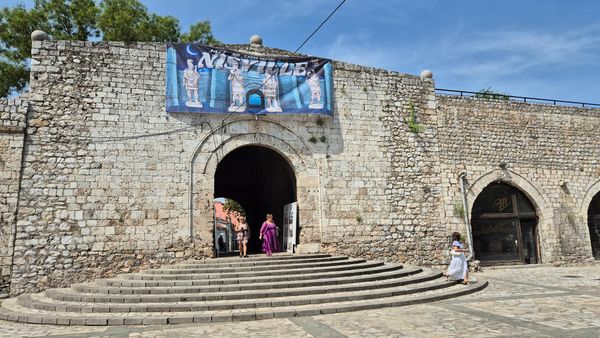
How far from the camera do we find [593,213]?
15.9 m

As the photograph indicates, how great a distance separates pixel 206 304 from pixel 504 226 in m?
11.7

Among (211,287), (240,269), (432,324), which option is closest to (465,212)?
(240,269)

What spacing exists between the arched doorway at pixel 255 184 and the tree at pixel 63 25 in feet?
21.9

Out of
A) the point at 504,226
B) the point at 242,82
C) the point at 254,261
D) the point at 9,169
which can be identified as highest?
the point at 242,82

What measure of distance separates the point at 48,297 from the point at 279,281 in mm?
4744

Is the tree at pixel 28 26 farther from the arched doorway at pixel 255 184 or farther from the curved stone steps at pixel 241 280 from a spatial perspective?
the curved stone steps at pixel 241 280

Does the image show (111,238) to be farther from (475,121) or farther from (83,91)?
(475,121)

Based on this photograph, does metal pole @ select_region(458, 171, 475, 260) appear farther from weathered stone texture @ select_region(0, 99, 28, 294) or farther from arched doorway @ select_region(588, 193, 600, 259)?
weathered stone texture @ select_region(0, 99, 28, 294)

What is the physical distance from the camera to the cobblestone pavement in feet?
18.0

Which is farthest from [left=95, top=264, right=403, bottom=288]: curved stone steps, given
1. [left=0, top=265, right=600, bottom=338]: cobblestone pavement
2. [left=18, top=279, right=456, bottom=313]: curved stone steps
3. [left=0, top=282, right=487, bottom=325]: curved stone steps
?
[left=0, top=265, right=600, bottom=338]: cobblestone pavement

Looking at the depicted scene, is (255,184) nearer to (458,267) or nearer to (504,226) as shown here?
(504,226)

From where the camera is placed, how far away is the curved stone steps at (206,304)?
717 cm

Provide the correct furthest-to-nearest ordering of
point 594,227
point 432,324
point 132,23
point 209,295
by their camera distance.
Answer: point 132,23 < point 594,227 < point 209,295 < point 432,324

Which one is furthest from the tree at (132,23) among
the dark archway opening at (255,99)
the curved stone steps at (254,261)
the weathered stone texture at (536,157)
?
the weathered stone texture at (536,157)
